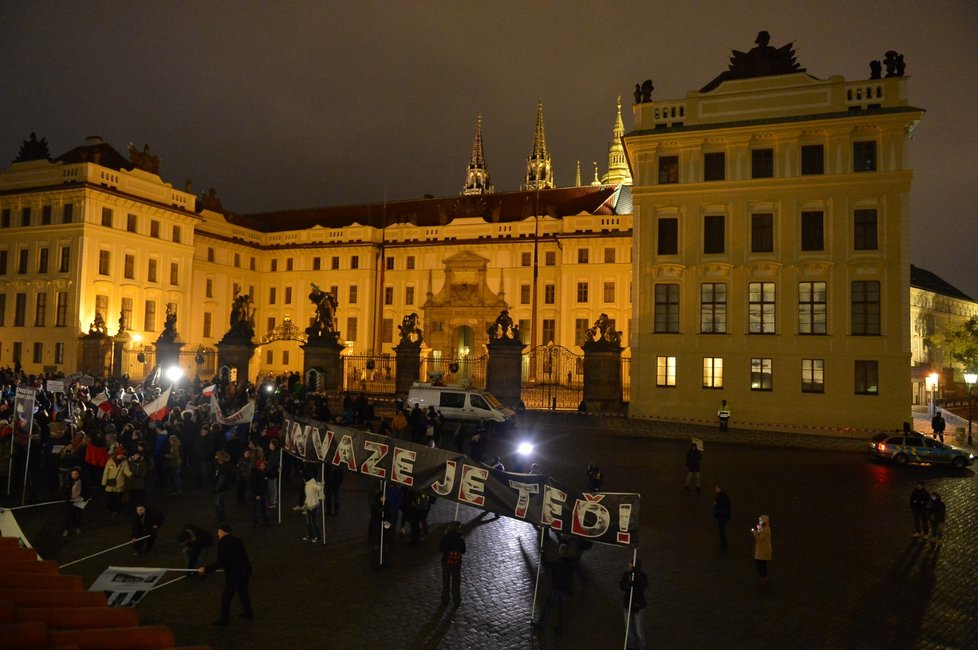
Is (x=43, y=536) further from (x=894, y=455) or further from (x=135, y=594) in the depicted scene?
(x=894, y=455)

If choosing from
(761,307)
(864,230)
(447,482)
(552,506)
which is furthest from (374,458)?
(864,230)

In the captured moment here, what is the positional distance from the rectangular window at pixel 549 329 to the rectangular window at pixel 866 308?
28.1m

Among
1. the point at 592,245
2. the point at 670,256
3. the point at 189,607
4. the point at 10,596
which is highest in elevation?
the point at 592,245

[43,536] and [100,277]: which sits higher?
[100,277]

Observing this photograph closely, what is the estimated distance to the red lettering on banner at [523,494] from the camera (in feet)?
31.7

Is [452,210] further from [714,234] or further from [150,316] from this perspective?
[714,234]

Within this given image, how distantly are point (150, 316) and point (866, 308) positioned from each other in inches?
1851

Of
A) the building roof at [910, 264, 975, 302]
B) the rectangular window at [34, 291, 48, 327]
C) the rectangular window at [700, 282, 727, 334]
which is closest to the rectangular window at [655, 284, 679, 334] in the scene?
the rectangular window at [700, 282, 727, 334]

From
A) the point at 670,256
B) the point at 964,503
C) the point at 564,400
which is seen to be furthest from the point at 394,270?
the point at 964,503

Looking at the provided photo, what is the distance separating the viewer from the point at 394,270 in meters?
61.0

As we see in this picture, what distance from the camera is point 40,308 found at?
158 feet

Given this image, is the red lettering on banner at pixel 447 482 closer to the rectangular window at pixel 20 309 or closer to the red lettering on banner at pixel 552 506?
the red lettering on banner at pixel 552 506

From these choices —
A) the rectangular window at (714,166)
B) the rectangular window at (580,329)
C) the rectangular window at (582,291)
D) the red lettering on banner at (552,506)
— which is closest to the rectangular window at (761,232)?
the rectangular window at (714,166)

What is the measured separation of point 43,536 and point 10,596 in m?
7.76
